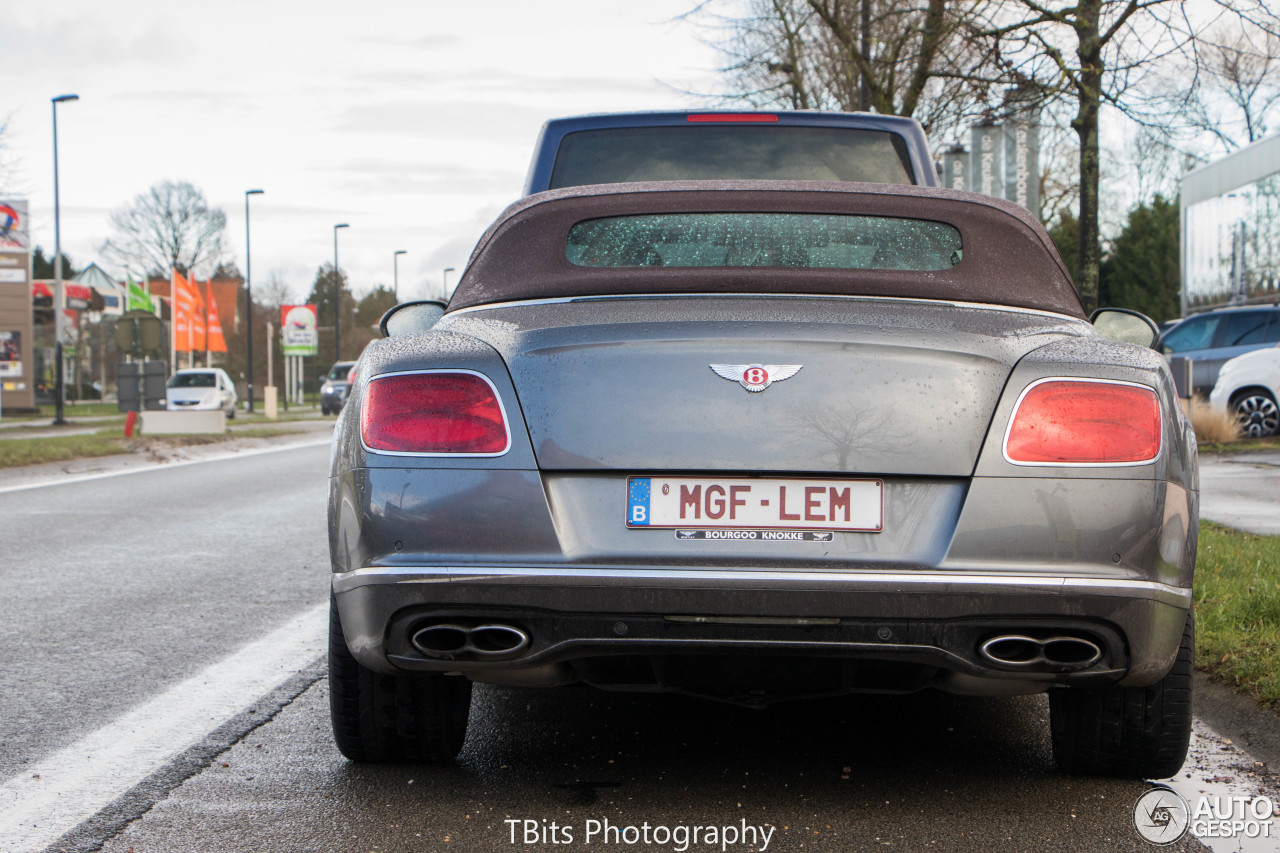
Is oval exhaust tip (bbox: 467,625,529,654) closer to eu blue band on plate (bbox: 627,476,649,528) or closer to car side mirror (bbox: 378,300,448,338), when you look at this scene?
eu blue band on plate (bbox: 627,476,649,528)

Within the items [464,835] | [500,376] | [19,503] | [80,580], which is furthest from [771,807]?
[19,503]

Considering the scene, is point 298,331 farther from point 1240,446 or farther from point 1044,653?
point 1044,653

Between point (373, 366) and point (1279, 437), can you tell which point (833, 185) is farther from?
point (1279, 437)

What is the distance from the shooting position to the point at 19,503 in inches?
482

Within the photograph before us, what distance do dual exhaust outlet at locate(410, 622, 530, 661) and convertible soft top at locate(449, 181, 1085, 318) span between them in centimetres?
96

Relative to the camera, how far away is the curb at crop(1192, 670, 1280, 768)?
3.98 meters

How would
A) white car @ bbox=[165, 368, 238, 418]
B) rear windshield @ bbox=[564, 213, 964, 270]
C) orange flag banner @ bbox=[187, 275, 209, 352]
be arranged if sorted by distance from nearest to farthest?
rear windshield @ bbox=[564, 213, 964, 270] < white car @ bbox=[165, 368, 238, 418] < orange flag banner @ bbox=[187, 275, 209, 352]

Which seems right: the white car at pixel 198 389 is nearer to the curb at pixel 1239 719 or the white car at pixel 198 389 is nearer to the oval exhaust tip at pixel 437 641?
the curb at pixel 1239 719

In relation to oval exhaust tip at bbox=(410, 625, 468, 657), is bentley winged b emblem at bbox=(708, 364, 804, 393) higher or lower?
higher

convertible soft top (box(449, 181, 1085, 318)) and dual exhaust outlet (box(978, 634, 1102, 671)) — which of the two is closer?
dual exhaust outlet (box(978, 634, 1102, 671))

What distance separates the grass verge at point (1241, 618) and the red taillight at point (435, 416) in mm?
2639

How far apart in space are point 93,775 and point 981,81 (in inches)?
529

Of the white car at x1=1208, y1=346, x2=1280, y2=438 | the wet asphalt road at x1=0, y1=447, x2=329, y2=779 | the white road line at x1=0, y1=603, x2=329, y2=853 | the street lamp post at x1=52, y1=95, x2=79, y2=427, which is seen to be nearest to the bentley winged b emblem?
the white road line at x1=0, y1=603, x2=329, y2=853

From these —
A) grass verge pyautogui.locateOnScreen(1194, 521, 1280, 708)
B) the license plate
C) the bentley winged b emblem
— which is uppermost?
the bentley winged b emblem
